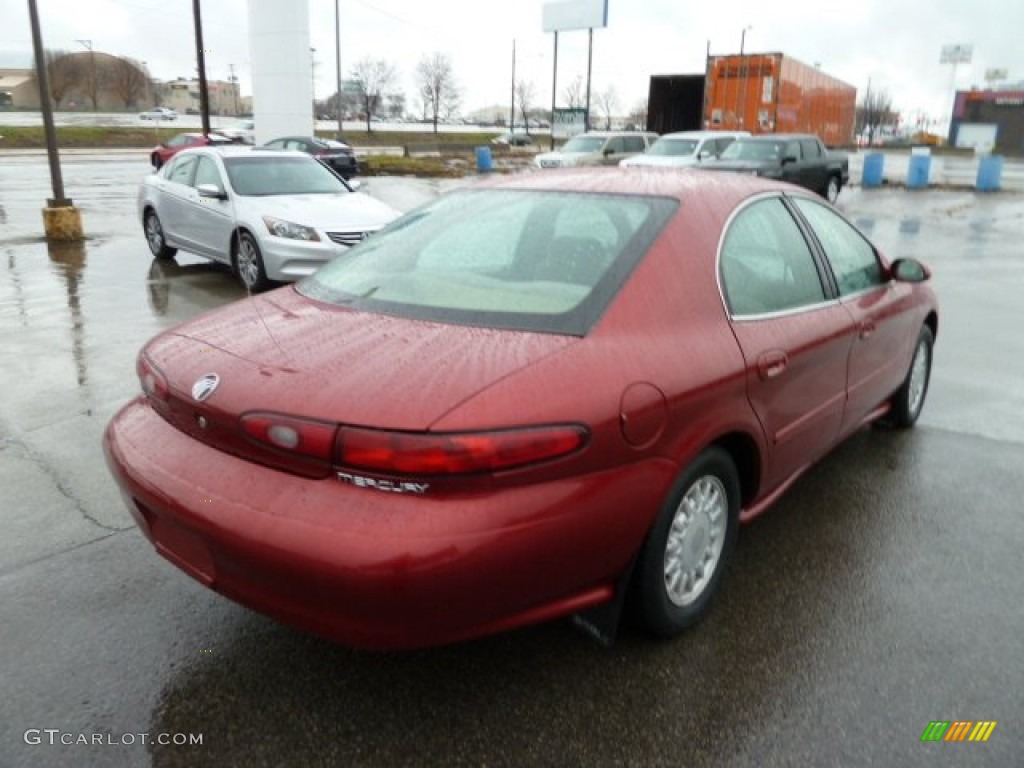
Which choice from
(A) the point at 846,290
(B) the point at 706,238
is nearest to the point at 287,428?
(B) the point at 706,238

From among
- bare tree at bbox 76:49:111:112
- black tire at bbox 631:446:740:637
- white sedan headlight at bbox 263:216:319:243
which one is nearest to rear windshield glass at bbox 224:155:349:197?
white sedan headlight at bbox 263:216:319:243

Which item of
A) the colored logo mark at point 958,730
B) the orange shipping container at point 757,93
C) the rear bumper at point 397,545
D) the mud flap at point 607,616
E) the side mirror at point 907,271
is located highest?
the orange shipping container at point 757,93

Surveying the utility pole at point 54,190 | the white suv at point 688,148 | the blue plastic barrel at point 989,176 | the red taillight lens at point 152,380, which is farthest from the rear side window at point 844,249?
the blue plastic barrel at point 989,176

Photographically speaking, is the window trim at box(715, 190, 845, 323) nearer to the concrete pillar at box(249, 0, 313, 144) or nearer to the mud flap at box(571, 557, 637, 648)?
the mud flap at box(571, 557, 637, 648)

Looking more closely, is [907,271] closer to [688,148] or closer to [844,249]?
[844,249]

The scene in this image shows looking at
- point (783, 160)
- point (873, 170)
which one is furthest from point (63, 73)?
point (783, 160)

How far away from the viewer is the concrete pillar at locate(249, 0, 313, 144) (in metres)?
27.1

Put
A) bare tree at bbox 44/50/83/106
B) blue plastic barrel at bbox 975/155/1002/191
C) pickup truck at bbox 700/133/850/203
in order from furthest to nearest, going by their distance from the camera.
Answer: bare tree at bbox 44/50/83/106, blue plastic barrel at bbox 975/155/1002/191, pickup truck at bbox 700/133/850/203

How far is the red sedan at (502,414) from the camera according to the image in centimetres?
207

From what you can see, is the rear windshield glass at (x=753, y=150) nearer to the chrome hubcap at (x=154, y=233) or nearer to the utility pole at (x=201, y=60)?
the chrome hubcap at (x=154, y=233)

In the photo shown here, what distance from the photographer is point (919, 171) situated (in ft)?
86.3

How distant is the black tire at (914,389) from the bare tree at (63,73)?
97881mm

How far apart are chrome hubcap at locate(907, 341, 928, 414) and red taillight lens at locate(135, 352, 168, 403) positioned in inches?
153

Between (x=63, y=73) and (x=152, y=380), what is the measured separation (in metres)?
109
